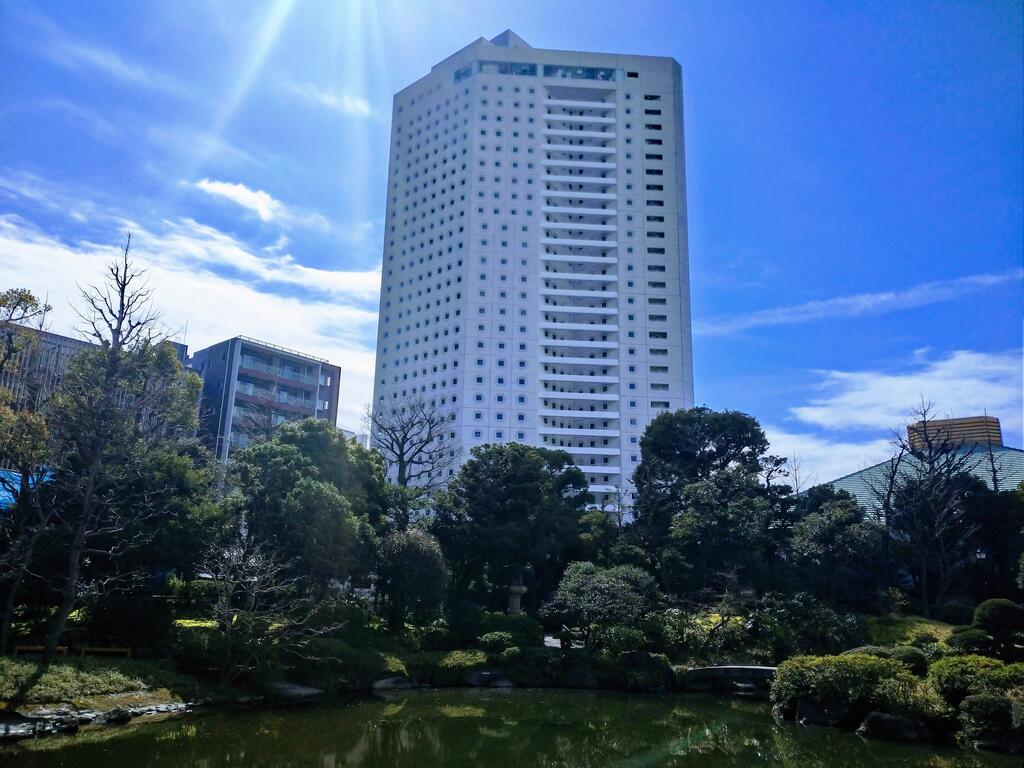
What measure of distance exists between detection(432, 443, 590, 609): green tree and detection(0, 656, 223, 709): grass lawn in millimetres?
12422

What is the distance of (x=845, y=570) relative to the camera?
2827 cm

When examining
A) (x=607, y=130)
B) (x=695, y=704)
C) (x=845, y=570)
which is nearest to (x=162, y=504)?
(x=695, y=704)

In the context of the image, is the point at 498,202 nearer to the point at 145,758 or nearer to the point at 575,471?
the point at 575,471

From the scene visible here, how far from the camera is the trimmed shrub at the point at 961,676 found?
16.0 metres

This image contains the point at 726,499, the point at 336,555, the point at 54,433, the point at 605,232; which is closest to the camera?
the point at 54,433

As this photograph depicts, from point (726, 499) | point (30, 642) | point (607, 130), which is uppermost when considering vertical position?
Result: point (607, 130)

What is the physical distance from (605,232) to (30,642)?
5847 centimetres

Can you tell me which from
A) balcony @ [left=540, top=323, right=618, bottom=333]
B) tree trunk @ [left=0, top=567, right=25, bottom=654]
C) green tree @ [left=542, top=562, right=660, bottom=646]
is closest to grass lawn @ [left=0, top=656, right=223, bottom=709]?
tree trunk @ [left=0, top=567, right=25, bottom=654]

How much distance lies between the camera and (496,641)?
76.5 ft

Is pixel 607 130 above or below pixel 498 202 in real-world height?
above

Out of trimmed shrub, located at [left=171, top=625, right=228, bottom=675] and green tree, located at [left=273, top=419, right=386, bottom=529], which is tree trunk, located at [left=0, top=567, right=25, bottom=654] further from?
green tree, located at [left=273, top=419, right=386, bottom=529]

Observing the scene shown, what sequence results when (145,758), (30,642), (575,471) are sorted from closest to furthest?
(145,758) < (30,642) < (575,471)

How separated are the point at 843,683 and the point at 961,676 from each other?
2457 mm

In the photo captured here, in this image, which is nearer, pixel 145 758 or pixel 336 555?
pixel 145 758
